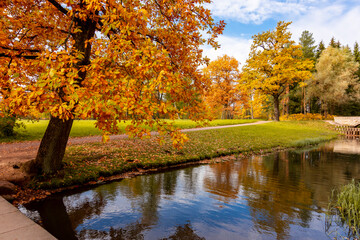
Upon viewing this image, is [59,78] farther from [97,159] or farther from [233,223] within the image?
[97,159]

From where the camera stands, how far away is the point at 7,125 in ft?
52.4

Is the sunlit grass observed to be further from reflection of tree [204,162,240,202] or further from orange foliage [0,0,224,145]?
orange foliage [0,0,224,145]

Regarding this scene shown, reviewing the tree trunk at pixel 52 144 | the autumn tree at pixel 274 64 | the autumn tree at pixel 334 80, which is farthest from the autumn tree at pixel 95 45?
the autumn tree at pixel 334 80

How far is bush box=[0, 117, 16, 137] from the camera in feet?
48.9

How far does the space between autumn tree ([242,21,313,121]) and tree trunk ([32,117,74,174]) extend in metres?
30.2

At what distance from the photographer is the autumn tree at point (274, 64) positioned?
31.6 meters

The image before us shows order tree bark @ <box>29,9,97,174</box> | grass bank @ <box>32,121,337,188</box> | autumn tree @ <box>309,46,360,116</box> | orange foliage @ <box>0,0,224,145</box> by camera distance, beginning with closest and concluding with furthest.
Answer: orange foliage @ <box>0,0,224,145</box> → tree bark @ <box>29,9,97,174</box> → grass bank @ <box>32,121,337,188</box> → autumn tree @ <box>309,46,360,116</box>

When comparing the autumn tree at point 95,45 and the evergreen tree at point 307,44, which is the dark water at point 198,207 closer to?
the autumn tree at point 95,45

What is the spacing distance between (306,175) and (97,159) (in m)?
10.0

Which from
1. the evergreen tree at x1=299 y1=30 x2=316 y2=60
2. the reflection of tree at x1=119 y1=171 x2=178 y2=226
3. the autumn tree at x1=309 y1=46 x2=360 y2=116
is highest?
the evergreen tree at x1=299 y1=30 x2=316 y2=60

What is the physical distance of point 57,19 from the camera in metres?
8.31

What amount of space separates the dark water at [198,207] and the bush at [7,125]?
1154cm

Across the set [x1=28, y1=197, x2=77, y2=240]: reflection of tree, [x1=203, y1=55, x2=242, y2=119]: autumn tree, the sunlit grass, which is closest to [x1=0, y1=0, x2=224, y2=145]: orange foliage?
[x1=28, y1=197, x2=77, y2=240]: reflection of tree

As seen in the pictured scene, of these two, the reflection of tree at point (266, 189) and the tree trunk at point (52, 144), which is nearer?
the reflection of tree at point (266, 189)
